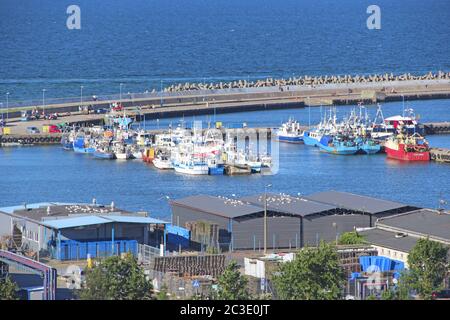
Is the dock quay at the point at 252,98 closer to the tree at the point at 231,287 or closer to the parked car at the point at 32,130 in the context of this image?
the parked car at the point at 32,130

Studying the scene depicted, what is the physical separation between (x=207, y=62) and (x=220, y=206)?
38.7 m

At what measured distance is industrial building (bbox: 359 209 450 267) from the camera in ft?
52.4

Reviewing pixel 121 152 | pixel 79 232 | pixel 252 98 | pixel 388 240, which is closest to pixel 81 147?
pixel 121 152

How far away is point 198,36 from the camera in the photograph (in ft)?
240

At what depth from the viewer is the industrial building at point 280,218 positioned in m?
17.8

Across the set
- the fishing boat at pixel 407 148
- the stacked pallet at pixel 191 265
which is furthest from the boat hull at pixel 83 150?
the stacked pallet at pixel 191 265

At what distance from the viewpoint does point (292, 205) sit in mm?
18703

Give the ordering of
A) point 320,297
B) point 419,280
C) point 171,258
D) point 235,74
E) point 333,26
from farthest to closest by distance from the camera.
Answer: point 333,26 → point 235,74 → point 171,258 → point 419,280 → point 320,297

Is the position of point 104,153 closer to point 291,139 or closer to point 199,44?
point 291,139

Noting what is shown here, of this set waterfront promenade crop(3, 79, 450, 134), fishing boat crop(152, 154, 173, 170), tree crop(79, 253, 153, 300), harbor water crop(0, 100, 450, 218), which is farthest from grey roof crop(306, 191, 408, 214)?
waterfront promenade crop(3, 79, 450, 134)

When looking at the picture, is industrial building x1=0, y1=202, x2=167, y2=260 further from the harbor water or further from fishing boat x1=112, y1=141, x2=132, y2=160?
fishing boat x1=112, y1=141, x2=132, y2=160

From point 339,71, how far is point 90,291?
41016mm
